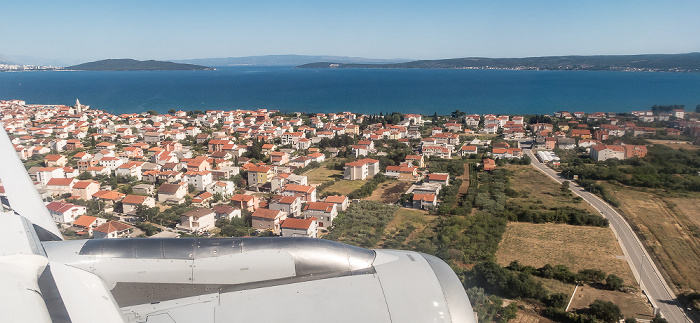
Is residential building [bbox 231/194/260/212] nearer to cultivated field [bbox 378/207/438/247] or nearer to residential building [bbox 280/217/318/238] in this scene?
residential building [bbox 280/217/318/238]

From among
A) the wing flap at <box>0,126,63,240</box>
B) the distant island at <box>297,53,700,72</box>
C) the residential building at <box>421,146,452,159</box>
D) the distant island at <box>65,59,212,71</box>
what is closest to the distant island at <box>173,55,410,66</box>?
the distant island at <box>297,53,700,72</box>

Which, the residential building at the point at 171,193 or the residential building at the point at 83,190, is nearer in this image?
the residential building at the point at 83,190

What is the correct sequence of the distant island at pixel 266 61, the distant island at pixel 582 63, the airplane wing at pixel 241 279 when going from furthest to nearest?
1. the distant island at pixel 266 61
2. the distant island at pixel 582 63
3. the airplane wing at pixel 241 279

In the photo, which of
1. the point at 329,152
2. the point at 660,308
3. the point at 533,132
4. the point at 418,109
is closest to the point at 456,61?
the point at 418,109

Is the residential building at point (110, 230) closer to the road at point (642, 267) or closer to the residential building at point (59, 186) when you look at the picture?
the residential building at point (59, 186)

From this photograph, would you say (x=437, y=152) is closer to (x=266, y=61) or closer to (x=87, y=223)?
(x=87, y=223)

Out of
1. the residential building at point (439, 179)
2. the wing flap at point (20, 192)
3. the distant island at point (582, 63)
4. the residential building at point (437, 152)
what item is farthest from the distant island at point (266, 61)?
the wing flap at point (20, 192)
